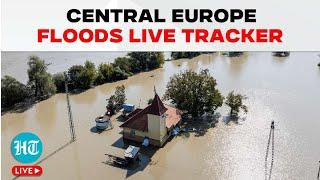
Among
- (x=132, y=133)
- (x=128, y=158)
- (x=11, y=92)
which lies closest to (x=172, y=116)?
(x=132, y=133)

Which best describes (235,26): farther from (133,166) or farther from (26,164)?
(26,164)

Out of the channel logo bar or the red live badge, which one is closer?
the channel logo bar

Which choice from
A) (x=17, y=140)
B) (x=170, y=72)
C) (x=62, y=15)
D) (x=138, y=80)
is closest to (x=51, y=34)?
(x=62, y=15)

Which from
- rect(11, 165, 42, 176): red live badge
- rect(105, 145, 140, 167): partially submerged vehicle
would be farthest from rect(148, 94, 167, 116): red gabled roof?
A: rect(11, 165, 42, 176): red live badge

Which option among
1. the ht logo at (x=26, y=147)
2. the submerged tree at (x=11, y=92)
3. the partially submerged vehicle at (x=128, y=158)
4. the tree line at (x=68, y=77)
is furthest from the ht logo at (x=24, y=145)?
the submerged tree at (x=11, y=92)

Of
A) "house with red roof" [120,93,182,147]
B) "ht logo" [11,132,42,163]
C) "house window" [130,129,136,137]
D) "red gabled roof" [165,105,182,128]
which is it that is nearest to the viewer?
"ht logo" [11,132,42,163]

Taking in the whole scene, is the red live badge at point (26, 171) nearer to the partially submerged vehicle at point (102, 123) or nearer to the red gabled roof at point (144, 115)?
the red gabled roof at point (144, 115)

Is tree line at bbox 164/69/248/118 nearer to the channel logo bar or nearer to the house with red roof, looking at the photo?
the house with red roof
